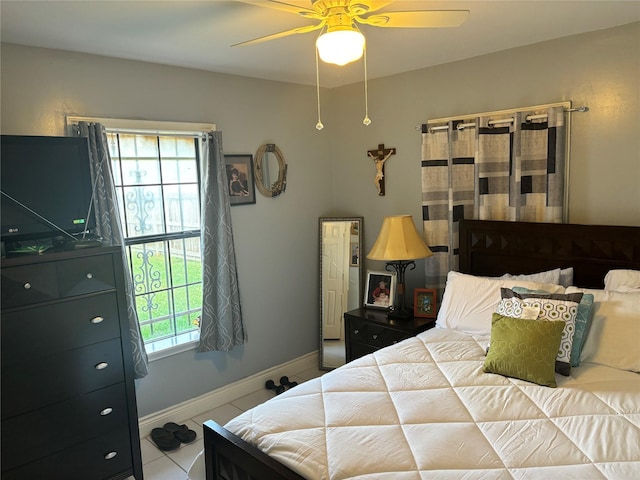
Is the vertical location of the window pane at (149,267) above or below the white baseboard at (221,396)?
above

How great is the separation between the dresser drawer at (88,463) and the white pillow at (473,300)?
1.99 metres

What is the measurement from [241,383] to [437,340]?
67.3 inches

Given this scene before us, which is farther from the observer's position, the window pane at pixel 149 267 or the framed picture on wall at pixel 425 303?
the framed picture on wall at pixel 425 303

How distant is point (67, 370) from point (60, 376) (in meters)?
0.04

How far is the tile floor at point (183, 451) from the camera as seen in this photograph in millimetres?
2799

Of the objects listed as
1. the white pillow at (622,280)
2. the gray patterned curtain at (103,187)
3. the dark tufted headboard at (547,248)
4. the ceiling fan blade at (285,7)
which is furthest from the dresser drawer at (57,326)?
the white pillow at (622,280)

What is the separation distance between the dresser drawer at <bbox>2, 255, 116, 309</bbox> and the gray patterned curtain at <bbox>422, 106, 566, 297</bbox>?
2194 millimetres

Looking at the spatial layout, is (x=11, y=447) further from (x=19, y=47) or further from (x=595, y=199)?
(x=595, y=199)

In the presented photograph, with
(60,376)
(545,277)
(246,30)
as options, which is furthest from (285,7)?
(545,277)

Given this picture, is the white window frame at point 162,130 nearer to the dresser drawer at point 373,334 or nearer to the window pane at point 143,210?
the window pane at point 143,210

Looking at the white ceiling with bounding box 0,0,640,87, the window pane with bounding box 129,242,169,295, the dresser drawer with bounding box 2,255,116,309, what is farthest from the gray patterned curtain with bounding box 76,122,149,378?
the white ceiling with bounding box 0,0,640,87

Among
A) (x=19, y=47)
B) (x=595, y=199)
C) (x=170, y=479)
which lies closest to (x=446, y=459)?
(x=170, y=479)

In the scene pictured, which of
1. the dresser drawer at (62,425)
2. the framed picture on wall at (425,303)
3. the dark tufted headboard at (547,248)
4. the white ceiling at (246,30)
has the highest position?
the white ceiling at (246,30)

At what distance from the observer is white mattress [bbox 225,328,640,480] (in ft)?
5.24
